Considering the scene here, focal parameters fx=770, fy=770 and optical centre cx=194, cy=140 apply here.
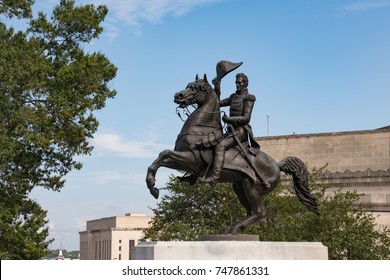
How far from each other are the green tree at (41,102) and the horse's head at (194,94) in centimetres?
1321

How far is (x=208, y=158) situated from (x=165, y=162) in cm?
100

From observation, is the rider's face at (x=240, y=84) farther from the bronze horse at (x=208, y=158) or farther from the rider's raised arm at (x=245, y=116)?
the bronze horse at (x=208, y=158)

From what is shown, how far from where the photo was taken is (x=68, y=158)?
3106 cm

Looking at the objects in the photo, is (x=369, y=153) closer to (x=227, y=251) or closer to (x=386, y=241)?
(x=386, y=241)

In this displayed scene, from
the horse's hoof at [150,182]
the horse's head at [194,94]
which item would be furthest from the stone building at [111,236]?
the horse's hoof at [150,182]

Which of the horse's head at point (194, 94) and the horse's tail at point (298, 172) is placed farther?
the horse's tail at point (298, 172)

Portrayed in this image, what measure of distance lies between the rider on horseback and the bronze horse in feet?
0.57

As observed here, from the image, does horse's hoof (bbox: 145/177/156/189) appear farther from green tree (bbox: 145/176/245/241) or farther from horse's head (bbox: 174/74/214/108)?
green tree (bbox: 145/176/245/241)

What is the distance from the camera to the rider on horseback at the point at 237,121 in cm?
1639

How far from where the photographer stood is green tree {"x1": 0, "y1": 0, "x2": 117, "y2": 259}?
95.9 feet

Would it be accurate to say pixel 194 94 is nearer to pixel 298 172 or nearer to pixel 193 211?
pixel 298 172

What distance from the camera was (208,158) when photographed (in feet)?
54.3
